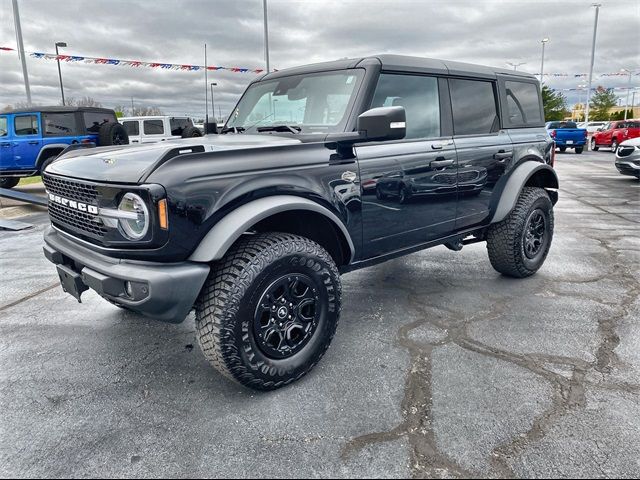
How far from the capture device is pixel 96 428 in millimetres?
2279

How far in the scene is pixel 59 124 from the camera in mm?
11930

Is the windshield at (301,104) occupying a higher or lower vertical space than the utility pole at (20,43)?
lower

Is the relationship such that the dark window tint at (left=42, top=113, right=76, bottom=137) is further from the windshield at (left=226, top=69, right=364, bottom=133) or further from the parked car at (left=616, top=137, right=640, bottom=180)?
the parked car at (left=616, top=137, right=640, bottom=180)

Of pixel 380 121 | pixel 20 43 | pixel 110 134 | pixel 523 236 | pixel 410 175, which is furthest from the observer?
pixel 20 43

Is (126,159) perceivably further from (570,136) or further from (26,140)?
(570,136)

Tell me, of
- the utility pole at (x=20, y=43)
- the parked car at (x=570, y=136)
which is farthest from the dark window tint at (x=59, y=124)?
the parked car at (x=570, y=136)

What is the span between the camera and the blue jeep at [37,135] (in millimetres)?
11656

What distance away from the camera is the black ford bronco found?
2.28 meters

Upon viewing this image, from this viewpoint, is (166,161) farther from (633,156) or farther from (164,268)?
(633,156)

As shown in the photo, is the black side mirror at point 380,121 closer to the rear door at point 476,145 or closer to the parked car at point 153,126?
the rear door at point 476,145

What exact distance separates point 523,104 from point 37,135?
1166cm

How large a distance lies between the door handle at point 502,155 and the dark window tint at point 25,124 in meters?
11.8

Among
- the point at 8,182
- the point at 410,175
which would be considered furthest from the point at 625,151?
the point at 8,182

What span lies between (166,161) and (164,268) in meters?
0.51
